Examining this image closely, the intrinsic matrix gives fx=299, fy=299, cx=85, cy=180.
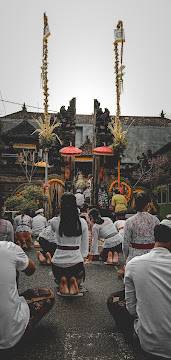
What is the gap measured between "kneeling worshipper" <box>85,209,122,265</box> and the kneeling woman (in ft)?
6.94

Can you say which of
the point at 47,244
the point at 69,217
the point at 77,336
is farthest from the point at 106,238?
the point at 77,336

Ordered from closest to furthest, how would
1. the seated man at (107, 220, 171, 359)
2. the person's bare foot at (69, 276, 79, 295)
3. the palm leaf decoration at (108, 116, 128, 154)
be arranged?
the seated man at (107, 220, 171, 359), the person's bare foot at (69, 276, 79, 295), the palm leaf decoration at (108, 116, 128, 154)

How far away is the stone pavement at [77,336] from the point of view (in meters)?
2.90

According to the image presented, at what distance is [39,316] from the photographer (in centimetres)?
313

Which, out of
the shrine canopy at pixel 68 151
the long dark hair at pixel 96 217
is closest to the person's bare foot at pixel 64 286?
the long dark hair at pixel 96 217

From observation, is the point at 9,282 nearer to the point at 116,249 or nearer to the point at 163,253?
the point at 163,253

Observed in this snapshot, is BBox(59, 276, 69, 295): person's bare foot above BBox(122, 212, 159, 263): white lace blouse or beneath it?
beneath

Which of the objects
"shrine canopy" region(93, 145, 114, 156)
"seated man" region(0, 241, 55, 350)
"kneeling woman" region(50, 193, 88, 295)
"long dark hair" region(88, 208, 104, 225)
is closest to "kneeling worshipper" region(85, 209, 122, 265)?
"long dark hair" region(88, 208, 104, 225)

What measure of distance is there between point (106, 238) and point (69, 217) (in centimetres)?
259

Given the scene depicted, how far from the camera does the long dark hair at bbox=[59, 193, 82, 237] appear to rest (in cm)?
472

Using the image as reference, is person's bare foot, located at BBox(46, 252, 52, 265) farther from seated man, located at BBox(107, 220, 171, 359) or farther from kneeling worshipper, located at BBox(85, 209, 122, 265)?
seated man, located at BBox(107, 220, 171, 359)

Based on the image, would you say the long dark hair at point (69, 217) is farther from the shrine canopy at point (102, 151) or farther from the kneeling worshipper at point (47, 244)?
the shrine canopy at point (102, 151)

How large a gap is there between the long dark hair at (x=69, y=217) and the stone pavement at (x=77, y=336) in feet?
3.39

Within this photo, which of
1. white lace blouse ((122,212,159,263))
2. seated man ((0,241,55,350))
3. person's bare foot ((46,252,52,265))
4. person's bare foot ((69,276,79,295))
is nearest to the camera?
seated man ((0,241,55,350))
